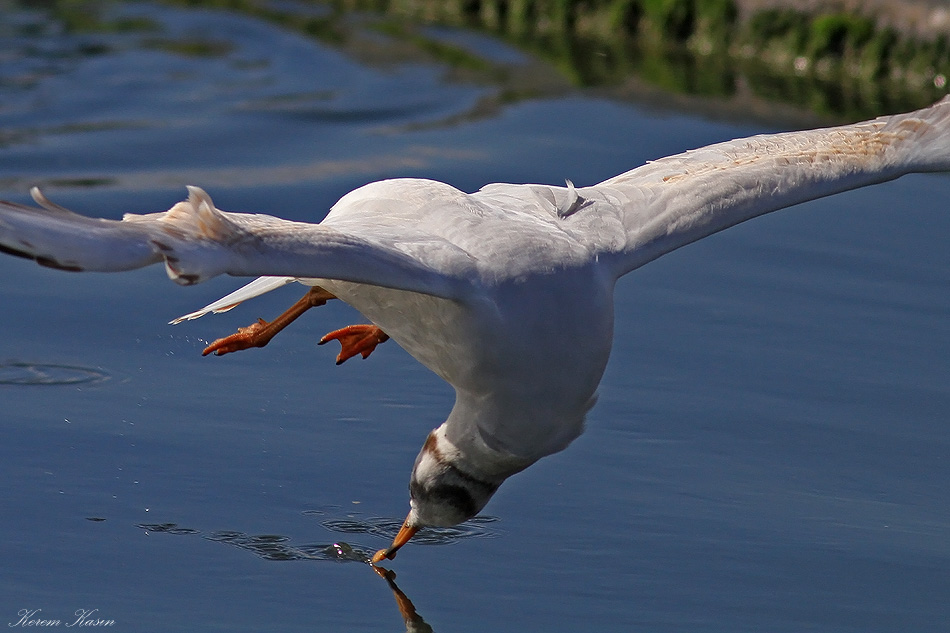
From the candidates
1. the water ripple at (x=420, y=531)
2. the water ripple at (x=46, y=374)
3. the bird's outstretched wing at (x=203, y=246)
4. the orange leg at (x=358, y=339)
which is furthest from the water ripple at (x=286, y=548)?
the water ripple at (x=46, y=374)

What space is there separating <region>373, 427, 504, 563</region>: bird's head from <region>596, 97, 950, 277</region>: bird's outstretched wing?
775mm

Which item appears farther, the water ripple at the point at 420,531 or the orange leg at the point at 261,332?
the orange leg at the point at 261,332

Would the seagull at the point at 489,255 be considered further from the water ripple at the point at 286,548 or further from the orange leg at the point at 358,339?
the orange leg at the point at 358,339

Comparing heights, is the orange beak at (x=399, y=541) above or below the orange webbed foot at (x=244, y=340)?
below

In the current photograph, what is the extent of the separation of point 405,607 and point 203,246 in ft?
4.84

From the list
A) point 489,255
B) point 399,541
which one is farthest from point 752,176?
point 399,541

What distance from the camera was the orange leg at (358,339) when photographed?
17.3ft

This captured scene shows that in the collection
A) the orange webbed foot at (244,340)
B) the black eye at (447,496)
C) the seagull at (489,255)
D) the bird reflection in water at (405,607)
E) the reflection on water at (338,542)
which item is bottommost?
the bird reflection in water at (405,607)

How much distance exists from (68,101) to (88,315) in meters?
4.22

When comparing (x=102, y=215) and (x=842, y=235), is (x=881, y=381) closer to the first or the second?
(x=842, y=235)

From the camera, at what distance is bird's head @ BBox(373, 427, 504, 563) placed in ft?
14.3

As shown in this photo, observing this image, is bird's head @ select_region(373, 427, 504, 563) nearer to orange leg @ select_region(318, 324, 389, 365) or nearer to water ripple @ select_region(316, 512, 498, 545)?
water ripple @ select_region(316, 512, 498, 545)

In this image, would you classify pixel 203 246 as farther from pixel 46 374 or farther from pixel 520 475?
pixel 46 374

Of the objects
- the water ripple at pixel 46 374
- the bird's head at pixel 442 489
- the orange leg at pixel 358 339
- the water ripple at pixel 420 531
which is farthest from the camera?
the water ripple at pixel 46 374
